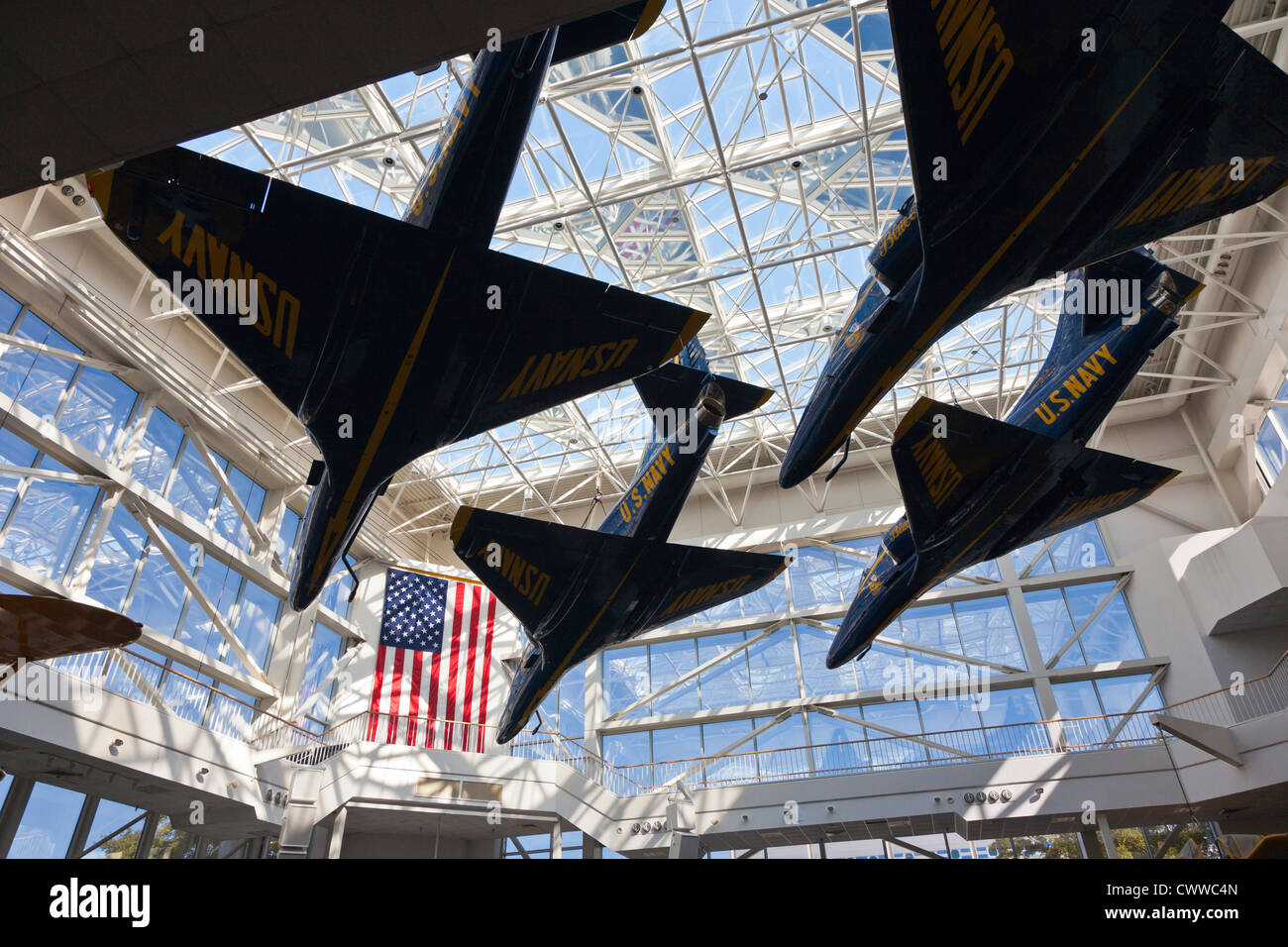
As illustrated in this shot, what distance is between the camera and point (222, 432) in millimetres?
24453

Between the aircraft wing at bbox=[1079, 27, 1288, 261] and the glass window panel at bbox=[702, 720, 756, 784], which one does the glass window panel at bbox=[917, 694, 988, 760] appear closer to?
the glass window panel at bbox=[702, 720, 756, 784]

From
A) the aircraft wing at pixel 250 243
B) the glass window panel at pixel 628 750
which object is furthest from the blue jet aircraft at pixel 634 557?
the glass window panel at pixel 628 750

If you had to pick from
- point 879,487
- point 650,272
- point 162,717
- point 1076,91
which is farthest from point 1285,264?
point 162,717

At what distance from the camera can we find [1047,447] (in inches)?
462

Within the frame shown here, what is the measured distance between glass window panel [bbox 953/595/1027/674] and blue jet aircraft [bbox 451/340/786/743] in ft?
54.5

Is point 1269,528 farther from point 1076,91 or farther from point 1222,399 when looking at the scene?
point 1076,91

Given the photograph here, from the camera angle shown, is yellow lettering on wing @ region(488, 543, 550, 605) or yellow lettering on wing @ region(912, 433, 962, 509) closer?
yellow lettering on wing @ region(912, 433, 962, 509)

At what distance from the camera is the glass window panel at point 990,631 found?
27.2m

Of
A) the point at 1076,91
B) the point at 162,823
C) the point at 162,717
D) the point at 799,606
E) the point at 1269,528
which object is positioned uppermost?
the point at 799,606

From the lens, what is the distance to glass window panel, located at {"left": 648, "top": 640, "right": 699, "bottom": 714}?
1171 inches

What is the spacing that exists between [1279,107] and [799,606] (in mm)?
24011

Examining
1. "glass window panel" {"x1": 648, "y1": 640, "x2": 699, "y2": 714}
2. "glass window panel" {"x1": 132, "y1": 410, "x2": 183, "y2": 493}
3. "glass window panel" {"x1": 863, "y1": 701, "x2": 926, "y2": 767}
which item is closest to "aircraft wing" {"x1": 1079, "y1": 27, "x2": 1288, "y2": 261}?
"glass window panel" {"x1": 863, "y1": 701, "x2": 926, "y2": 767}

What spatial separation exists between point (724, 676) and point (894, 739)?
21.1 ft

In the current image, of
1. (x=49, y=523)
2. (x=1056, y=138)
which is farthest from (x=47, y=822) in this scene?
(x=1056, y=138)
